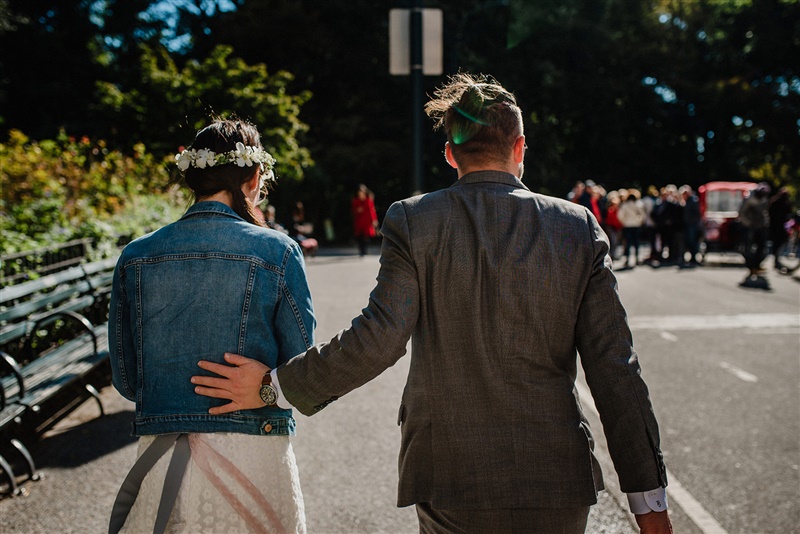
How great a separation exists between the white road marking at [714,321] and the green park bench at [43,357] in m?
6.54

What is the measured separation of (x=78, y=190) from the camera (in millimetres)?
11914

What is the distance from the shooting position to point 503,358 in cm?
206

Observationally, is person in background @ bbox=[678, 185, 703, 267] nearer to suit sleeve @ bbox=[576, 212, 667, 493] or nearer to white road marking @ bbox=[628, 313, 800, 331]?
white road marking @ bbox=[628, 313, 800, 331]

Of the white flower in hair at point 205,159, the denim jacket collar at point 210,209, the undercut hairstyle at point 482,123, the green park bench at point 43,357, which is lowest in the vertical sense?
the green park bench at point 43,357

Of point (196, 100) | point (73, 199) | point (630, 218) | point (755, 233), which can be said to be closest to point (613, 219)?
point (630, 218)

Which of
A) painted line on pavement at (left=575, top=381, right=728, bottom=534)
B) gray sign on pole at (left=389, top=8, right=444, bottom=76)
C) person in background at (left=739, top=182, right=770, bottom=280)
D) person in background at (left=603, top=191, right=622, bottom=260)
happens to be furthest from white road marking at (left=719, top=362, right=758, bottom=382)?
person in background at (left=603, top=191, right=622, bottom=260)

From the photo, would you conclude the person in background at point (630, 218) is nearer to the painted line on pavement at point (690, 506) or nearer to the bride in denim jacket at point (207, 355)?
the painted line on pavement at point (690, 506)

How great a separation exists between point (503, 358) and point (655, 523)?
621 mm

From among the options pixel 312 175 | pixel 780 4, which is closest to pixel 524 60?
pixel 312 175

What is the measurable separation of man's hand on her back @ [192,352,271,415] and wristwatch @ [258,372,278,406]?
10mm

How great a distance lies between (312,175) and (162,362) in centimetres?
2627

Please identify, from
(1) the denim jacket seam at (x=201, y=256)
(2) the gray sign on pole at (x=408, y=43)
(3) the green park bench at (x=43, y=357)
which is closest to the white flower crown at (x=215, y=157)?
(1) the denim jacket seam at (x=201, y=256)

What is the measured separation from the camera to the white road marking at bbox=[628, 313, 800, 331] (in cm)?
988

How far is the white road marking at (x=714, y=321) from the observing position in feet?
32.4
